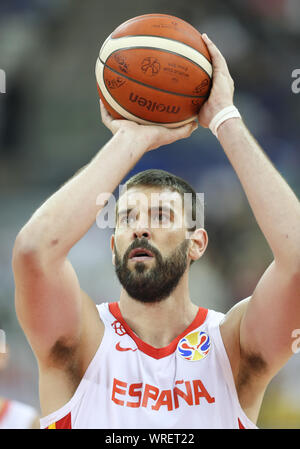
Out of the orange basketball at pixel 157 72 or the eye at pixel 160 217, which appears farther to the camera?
the eye at pixel 160 217

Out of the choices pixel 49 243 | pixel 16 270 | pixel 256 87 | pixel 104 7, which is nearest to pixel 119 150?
pixel 49 243

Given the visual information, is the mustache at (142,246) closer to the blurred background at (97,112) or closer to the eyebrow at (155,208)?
the eyebrow at (155,208)

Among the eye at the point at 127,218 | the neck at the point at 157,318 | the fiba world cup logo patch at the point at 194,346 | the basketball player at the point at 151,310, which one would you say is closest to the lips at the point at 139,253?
the basketball player at the point at 151,310

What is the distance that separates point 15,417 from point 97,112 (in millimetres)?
6163

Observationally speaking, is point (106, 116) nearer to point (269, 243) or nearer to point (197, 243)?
point (197, 243)

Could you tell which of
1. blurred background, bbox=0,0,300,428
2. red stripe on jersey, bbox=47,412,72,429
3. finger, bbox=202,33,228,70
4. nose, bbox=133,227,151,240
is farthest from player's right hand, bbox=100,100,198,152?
blurred background, bbox=0,0,300,428

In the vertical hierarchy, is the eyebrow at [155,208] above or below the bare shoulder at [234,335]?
above

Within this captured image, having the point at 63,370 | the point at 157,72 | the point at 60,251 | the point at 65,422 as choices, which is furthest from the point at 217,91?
the point at 65,422

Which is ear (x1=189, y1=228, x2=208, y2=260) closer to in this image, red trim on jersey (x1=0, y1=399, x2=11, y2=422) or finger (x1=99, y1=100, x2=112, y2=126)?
finger (x1=99, y1=100, x2=112, y2=126)

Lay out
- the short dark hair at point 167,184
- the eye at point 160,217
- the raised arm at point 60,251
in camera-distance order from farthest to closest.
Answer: the short dark hair at point 167,184
the eye at point 160,217
the raised arm at point 60,251

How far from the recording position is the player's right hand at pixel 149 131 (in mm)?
3082

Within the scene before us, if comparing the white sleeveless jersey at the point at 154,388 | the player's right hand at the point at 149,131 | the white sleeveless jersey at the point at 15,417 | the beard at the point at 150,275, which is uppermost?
the player's right hand at the point at 149,131

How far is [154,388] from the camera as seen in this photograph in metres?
3.12

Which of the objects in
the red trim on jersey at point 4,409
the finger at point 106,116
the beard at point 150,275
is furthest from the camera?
the finger at point 106,116
